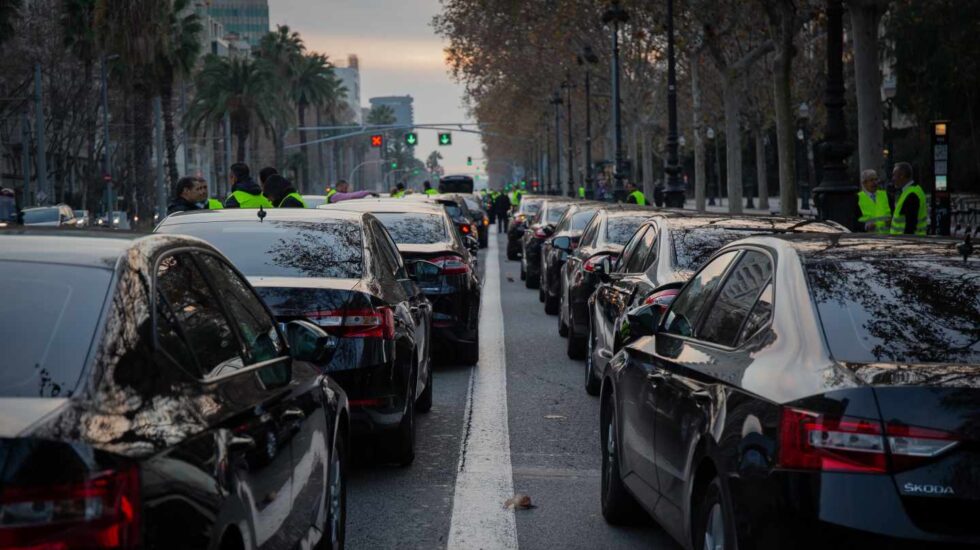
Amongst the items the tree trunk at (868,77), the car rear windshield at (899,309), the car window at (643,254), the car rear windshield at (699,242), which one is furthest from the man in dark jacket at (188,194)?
the tree trunk at (868,77)

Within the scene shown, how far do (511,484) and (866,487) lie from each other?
439cm

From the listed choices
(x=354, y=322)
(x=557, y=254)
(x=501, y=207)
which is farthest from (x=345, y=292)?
(x=501, y=207)

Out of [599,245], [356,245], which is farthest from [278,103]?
[356,245]

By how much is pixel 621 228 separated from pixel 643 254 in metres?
3.78

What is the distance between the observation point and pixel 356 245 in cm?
920

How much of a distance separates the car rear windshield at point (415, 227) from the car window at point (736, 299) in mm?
8718

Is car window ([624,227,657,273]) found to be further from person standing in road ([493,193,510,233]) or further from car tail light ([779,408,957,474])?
person standing in road ([493,193,510,233])

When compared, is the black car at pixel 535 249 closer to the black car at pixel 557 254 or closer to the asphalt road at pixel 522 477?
the black car at pixel 557 254

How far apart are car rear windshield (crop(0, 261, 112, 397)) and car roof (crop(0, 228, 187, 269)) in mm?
45

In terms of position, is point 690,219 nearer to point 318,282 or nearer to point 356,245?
point 356,245

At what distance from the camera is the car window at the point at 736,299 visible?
5633 mm

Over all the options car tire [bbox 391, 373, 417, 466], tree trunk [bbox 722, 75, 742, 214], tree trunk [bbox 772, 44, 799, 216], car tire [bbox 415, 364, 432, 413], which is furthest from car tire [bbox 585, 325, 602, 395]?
tree trunk [bbox 722, 75, 742, 214]

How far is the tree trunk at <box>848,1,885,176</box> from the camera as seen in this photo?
25.8 meters

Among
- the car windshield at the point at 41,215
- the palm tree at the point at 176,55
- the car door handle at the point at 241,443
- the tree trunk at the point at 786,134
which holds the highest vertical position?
the palm tree at the point at 176,55
